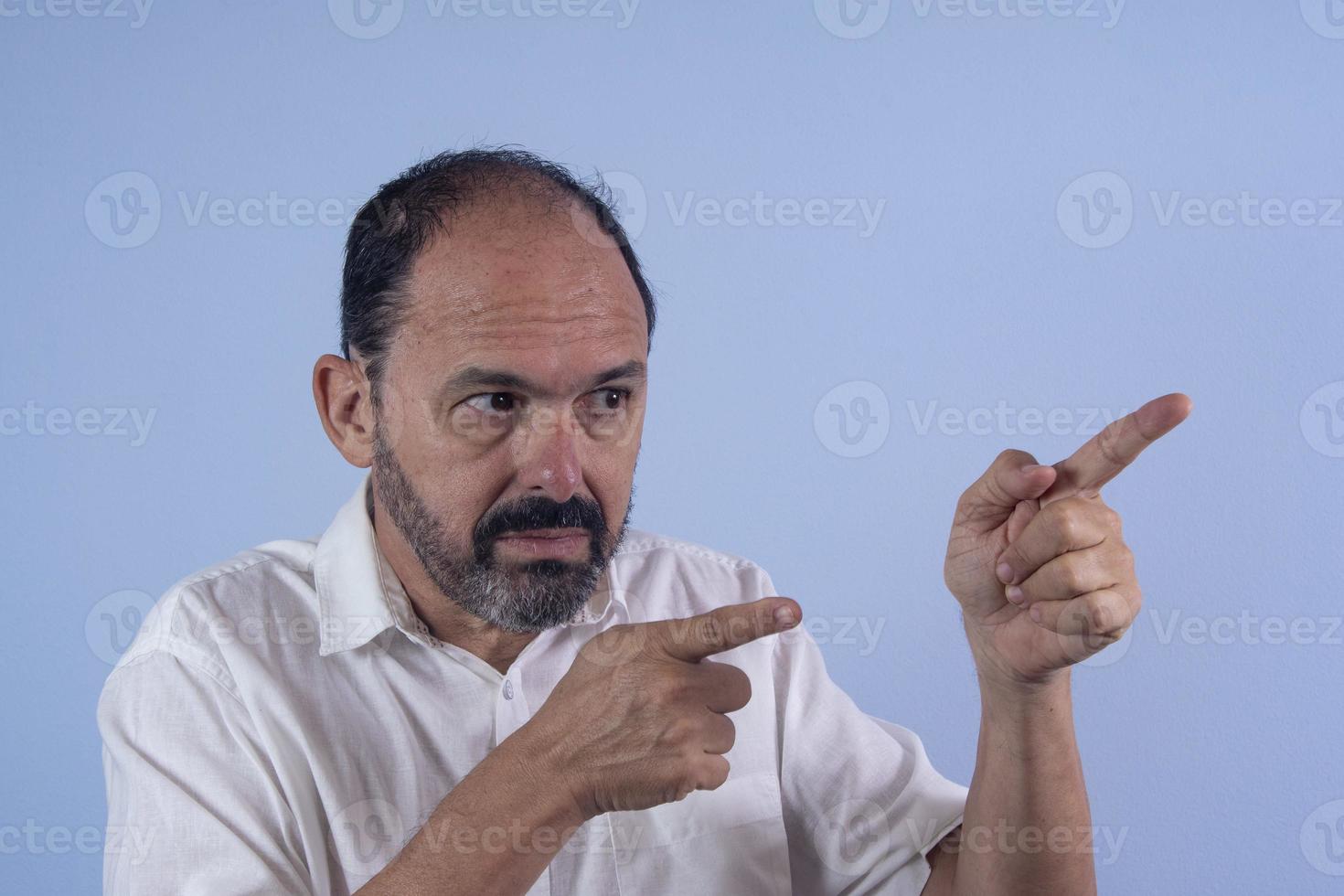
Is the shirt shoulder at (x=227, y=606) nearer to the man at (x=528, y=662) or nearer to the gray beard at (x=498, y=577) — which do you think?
the man at (x=528, y=662)

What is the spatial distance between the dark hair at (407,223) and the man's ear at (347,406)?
0.09ft

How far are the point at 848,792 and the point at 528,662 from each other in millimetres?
475

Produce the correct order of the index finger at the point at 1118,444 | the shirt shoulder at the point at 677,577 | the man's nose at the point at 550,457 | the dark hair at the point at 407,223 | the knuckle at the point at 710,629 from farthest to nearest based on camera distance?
1. the shirt shoulder at the point at 677,577
2. the dark hair at the point at 407,223
3. the man's nose at the point at 550,457
4. the knuckle at the point at 710,629
5. the index finger at the point at 1118,444

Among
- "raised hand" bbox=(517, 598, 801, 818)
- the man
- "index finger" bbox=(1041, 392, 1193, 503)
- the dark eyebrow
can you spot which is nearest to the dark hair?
the man

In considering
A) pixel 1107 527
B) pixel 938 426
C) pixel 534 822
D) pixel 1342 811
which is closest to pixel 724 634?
pixel 534 822

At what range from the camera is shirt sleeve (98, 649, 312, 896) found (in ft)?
4.44

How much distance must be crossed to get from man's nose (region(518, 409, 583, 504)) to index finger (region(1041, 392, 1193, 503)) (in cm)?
57

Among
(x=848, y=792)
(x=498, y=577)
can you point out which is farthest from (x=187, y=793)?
(x=848, y=792)

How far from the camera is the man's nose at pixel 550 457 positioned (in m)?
1.52

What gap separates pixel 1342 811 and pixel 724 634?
6.11 feet

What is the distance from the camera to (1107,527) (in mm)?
1221

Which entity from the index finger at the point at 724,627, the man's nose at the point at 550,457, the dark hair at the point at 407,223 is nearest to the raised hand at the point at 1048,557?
the index finger at the point at 724,627

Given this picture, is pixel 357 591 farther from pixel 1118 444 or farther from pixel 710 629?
pixel 1118 444

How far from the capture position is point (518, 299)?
154cm
